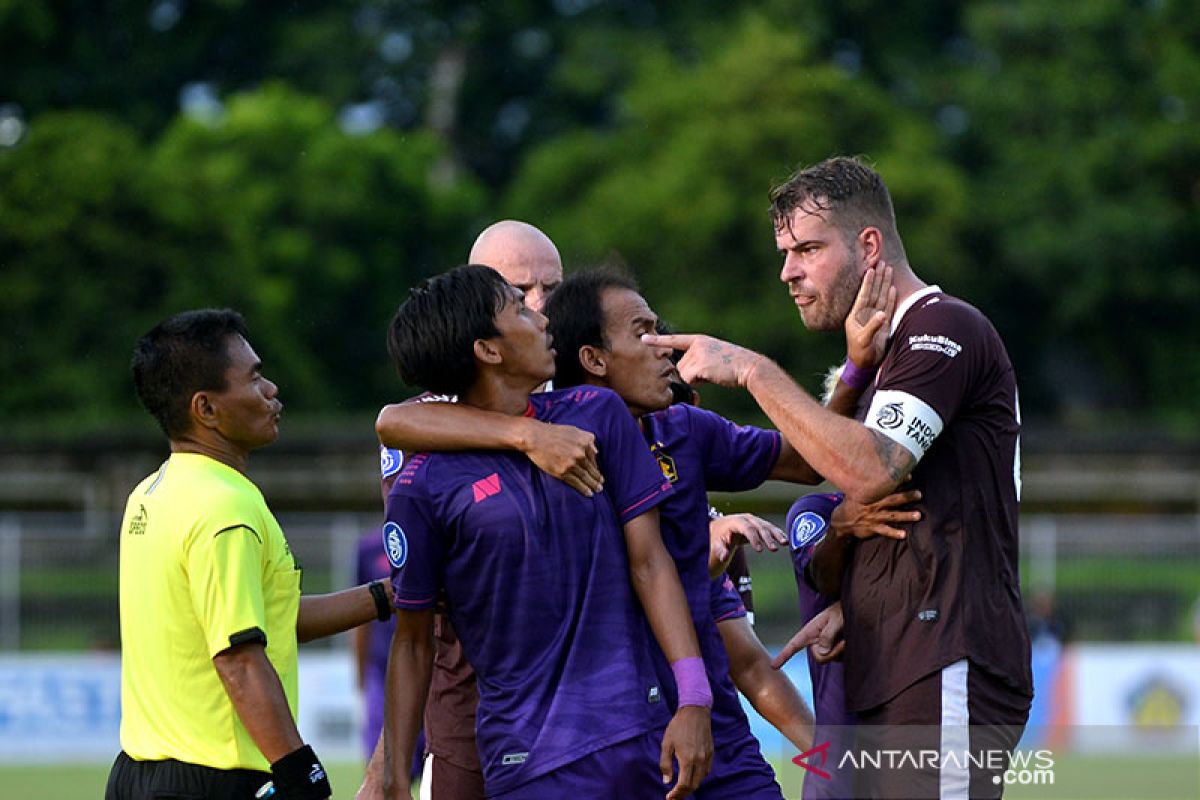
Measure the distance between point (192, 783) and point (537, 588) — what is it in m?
1.30

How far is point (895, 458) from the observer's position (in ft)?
17.5

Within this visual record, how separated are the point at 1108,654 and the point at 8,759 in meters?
10.6

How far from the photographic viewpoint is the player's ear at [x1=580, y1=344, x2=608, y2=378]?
5703mm

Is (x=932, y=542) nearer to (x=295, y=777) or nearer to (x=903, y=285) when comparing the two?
(x=903, y=285)

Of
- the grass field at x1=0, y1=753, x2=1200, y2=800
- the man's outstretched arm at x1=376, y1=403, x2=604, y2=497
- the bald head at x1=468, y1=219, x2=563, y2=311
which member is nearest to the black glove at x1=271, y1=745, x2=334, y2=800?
the man's outstretched arm at x1=376, y1=403, x2=604, y2=497

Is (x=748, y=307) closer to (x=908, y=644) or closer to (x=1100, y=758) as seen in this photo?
(x=1100, y=758)

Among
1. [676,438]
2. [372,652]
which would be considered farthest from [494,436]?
[372,652]

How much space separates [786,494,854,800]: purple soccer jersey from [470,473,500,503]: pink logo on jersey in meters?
1.15

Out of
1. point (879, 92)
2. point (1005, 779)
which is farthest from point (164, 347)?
point (879, 92)

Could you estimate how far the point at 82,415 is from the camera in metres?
33.3

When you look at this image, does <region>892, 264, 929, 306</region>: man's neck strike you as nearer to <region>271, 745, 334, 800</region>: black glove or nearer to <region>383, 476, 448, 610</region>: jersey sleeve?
<region>383, 476, 448, 610</region>: jersey sleeve

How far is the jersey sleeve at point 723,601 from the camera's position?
6109mm

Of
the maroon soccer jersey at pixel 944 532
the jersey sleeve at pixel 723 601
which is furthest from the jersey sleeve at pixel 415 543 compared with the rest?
the maroon soccer jersey at pixel 944 532

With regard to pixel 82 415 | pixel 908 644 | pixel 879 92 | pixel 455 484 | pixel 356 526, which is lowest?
pixel 908 644
